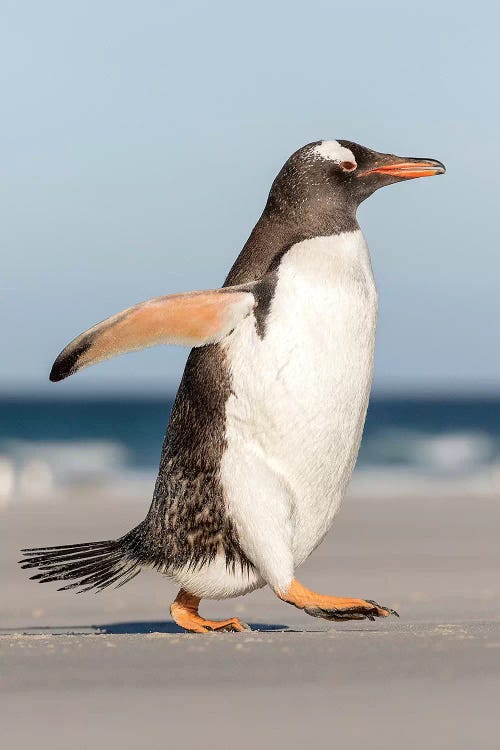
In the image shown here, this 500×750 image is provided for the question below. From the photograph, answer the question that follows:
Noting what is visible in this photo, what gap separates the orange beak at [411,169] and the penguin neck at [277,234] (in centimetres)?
26

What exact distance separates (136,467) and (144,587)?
65.1 ft

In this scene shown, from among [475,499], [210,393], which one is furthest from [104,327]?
[475,499]

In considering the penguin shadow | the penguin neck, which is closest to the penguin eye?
the penguin neck

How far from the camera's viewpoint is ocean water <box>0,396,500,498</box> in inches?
927

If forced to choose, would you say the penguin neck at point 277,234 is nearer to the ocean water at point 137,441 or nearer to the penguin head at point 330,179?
the penguin head at point 330,179

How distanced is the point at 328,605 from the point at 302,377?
0.80m

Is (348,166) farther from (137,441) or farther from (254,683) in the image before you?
(137,441)

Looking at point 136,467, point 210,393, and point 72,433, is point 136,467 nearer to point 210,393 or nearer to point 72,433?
point 72,433

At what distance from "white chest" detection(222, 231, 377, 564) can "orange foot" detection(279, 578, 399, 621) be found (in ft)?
0.68

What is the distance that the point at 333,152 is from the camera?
16.6ft

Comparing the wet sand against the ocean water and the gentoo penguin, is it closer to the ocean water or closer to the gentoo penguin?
the gentoo penguin

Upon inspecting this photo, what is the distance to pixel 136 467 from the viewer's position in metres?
27.1

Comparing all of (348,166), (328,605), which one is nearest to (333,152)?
(348,166)

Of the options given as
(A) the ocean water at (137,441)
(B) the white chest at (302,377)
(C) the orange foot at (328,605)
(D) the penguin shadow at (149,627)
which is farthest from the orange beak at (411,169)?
(A) the ocean water at (137,441)
